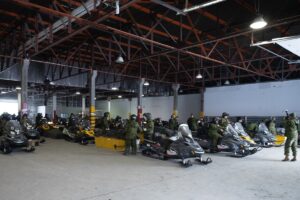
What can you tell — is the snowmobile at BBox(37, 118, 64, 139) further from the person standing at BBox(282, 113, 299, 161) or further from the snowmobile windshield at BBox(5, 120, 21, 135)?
the person standing at BBox(282, 113, 299, 161)

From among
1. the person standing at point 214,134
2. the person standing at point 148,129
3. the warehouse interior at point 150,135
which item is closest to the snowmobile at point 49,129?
the warehouse interior at point 150,135

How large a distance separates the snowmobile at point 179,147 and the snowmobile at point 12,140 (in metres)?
4.24

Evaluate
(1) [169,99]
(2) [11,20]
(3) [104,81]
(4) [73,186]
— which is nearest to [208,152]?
(4) [73,186]

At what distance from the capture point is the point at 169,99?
85.0ft

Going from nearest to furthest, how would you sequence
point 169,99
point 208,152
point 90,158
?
point 90,158 → point 208,152 → point 169,99

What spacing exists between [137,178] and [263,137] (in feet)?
24.8

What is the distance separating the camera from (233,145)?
898 centimetres

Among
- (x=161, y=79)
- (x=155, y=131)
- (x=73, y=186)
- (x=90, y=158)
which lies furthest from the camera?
(x=161, y=79)

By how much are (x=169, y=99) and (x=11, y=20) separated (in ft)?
55.5

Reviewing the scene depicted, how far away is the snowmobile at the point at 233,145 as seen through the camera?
29.3 ft

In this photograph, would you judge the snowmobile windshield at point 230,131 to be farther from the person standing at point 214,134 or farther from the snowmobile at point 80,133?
the snowmobile at point 80,133

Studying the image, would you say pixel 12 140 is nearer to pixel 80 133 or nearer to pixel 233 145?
pixel 80 133

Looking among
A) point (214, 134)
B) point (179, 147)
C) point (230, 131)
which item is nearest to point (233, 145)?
point (230, 131)

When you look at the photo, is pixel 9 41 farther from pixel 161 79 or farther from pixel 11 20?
pixel 161 79
